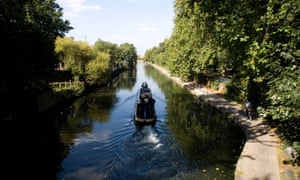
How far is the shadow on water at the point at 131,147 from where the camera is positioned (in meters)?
11.0

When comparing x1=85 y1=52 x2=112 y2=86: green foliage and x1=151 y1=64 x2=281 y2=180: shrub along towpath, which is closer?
x1=151 y1=64 x2=281 y2=180: shrub along towpath

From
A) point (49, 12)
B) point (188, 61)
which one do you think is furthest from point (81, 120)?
point (49, 12)

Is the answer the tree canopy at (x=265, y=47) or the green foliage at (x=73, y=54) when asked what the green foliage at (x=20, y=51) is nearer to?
the tree canopy at (x=265, y=47)

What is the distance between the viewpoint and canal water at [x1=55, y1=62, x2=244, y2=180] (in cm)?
1095

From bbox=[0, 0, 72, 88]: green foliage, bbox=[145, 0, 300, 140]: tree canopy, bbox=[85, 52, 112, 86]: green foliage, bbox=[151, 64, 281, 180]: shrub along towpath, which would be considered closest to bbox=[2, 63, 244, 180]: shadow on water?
bbox=[151, 64, 281, 180]: shrub along towpath

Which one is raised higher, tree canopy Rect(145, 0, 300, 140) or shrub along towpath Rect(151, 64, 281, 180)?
tree canopy Rect(145, 0, 300, 140)

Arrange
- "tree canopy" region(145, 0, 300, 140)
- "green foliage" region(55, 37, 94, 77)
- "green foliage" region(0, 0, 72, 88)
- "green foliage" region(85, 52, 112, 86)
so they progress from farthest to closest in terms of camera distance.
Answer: "green foliage" region(85, 52, 112, 86) → "green foliage" region(55, 37, 94, 77) → "green foliage" region(0, 0, 72, 88) → "tree canopy" region(145, 0, 300, 140)

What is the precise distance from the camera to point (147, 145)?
46.7 feet

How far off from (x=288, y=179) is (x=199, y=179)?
11.4 feet

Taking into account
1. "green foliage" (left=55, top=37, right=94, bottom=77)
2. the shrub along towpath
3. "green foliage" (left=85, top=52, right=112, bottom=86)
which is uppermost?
"green foliage" (left=55, top=37, right=94, bottom=77)

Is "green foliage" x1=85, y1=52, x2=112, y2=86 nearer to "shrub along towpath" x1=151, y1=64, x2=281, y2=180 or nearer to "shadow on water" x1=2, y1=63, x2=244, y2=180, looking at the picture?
"shadow on water" x1=2, y1=63, x2=244, y2=180

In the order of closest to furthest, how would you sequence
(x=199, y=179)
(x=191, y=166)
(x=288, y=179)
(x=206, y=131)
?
(x=288, y=179), (x=199, y=179), (x=191, y=166), (x=206, y=131)

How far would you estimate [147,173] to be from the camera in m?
10.7

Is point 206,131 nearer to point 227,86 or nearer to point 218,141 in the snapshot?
point 218,141
